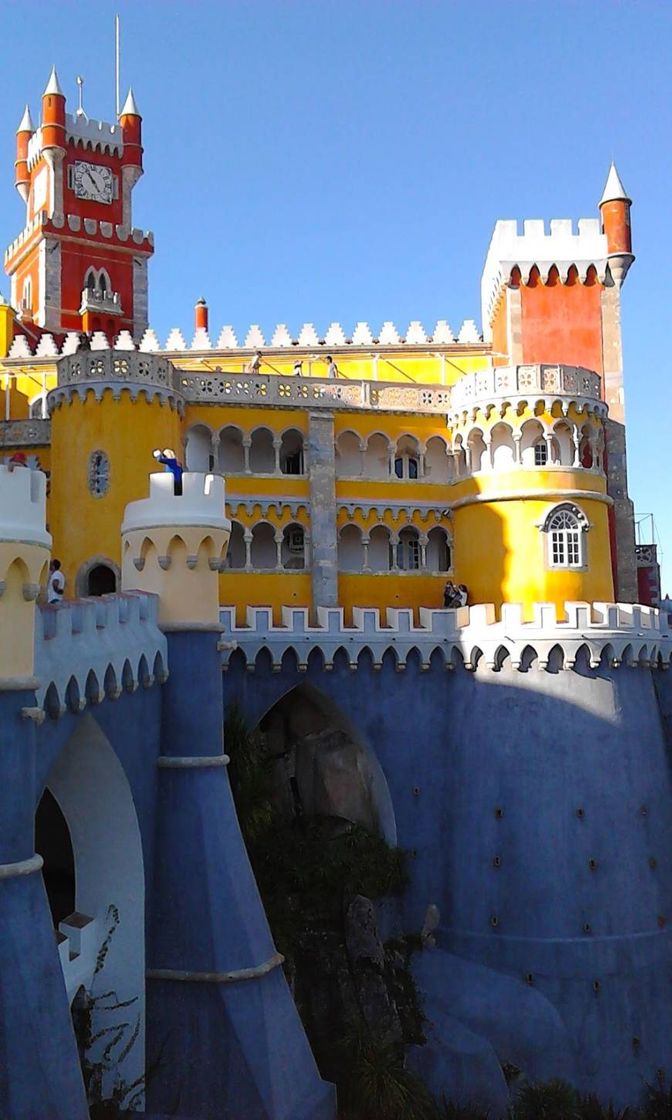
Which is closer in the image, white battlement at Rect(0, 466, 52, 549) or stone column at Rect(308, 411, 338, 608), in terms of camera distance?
white battlement at Rect(0, 466, 52, 549)

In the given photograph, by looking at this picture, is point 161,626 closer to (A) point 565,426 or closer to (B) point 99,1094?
(B) point 99,1094

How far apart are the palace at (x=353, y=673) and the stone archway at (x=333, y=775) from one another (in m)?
0.13

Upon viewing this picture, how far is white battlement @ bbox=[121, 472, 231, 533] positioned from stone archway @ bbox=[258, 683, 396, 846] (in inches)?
432

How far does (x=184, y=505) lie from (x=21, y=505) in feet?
22.7

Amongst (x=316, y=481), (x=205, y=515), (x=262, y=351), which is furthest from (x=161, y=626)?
(x=262, y=351)

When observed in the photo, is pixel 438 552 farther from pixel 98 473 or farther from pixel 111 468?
pixel 98 473

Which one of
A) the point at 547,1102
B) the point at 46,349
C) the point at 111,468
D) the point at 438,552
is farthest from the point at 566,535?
the point at 46,349

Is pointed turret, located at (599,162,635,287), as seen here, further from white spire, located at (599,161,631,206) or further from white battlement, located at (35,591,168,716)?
white battlement, located at (35,591,168,716)

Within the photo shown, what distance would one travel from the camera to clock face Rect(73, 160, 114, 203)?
53281 mm

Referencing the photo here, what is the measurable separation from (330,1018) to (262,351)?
2518cm

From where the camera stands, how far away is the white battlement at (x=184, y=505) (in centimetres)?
2117

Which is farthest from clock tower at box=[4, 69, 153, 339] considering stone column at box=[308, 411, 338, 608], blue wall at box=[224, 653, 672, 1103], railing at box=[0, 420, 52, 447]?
blue wall at box=[224, 653, 672, 1103]

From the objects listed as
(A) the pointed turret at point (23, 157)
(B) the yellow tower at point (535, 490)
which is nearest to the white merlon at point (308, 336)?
(B) the yellow tower at point (535, 490)

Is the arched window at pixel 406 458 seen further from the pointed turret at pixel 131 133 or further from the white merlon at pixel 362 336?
the pointed turret at pixel 131 133
